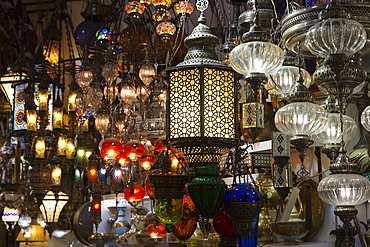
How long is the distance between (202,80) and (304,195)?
2.72 meters

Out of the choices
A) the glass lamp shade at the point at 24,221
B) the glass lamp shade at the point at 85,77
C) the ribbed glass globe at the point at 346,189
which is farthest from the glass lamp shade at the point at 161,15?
the glass lamp shade at the point at 24,221

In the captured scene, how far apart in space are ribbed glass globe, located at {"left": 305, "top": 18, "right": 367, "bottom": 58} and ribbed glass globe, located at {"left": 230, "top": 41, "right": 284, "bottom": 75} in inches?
10.2

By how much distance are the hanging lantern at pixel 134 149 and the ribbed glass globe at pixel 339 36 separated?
266 cm

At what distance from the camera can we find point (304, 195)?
5.08 meters

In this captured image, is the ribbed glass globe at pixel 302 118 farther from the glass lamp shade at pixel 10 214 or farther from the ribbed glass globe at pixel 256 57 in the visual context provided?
the glass lamp shade at pixel 10 214

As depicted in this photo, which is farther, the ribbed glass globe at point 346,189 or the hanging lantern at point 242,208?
the ribbed glass globe at point 346,189

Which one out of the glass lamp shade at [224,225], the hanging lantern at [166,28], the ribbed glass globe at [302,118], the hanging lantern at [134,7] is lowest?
the glass lamp shade at [224,225]

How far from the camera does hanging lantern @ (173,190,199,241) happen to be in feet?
9.36

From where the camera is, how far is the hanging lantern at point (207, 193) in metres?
2.50

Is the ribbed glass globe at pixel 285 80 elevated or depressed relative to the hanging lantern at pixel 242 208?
elevated

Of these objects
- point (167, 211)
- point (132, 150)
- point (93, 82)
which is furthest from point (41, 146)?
point (167, 211)

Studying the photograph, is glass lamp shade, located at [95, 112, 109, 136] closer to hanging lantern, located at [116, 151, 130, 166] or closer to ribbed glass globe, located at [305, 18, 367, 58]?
hanging lantern, located at [116, 151, 130, 166]

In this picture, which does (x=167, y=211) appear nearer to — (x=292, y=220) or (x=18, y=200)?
(x=292, y=220)

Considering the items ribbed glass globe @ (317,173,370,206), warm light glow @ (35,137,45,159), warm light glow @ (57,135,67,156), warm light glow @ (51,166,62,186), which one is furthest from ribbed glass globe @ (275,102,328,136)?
warm light glow @ (51,166,62,186)
